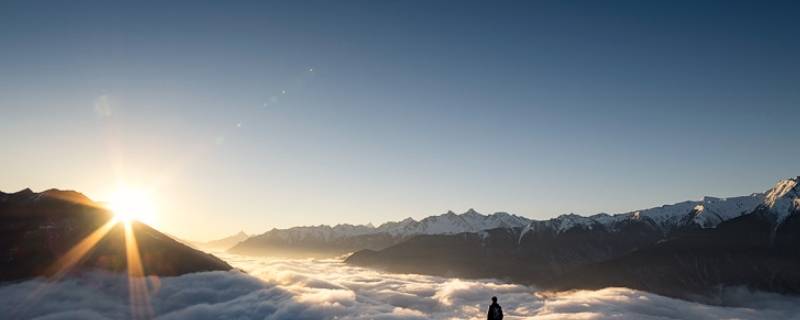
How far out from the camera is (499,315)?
6919 cm
